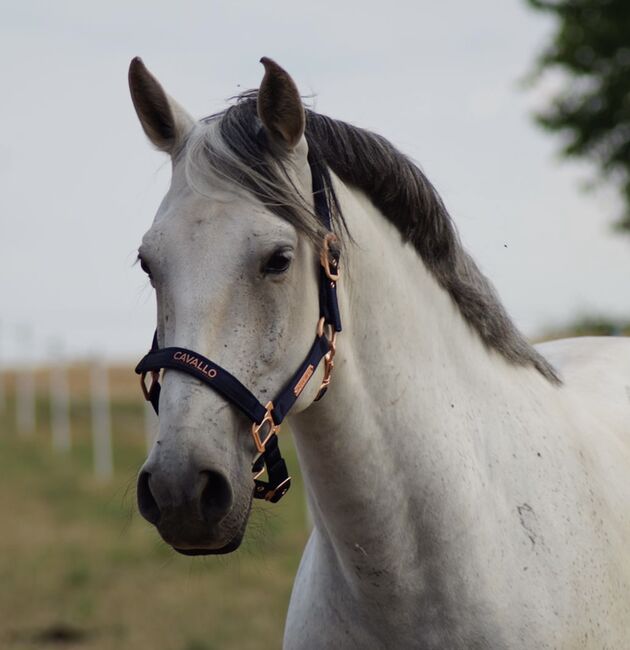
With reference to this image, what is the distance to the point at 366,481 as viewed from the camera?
114 inches

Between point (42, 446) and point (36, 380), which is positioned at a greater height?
point (42, 446)

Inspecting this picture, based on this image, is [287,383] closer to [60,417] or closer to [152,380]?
[152,380]

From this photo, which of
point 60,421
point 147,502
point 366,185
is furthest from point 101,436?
point 147,502

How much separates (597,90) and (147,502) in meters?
16.8

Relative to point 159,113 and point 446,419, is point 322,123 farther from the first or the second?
point 446,419

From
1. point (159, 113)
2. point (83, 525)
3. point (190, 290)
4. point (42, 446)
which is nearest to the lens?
point (190, 290)

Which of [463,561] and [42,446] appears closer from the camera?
[463,561]

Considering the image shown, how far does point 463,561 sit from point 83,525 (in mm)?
9509

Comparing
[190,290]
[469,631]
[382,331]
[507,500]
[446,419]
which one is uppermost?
[190,290]

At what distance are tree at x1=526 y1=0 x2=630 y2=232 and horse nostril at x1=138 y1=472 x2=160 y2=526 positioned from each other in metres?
16.2

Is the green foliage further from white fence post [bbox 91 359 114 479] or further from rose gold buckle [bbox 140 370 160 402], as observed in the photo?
white fence post [bbox 91 359 114 479]

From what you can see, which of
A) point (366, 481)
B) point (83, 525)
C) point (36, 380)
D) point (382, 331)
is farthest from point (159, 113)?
point (36, 380)

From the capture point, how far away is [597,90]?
17891mm

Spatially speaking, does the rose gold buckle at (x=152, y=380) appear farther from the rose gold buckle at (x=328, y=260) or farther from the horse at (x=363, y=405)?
the rose gold buckle at (x=328, y=260)
